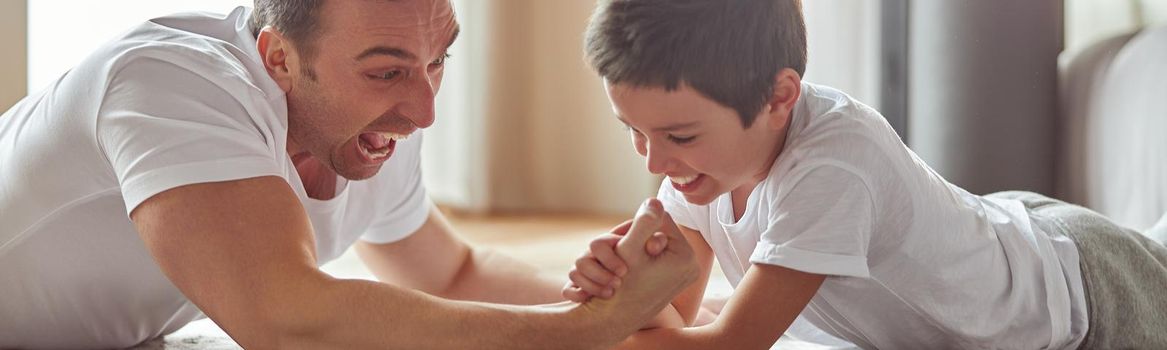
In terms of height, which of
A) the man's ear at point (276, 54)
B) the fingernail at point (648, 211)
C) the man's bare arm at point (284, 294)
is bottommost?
the man's bare arm at point (284, 294)

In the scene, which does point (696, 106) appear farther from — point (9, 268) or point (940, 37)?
point (940, 37)

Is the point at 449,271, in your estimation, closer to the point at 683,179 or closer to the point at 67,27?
the point at 683,179

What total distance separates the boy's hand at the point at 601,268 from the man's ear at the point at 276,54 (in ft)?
1.34

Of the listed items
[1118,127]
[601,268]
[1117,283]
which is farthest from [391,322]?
[1118,127]

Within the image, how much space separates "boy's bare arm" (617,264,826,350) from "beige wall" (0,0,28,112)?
1690mm

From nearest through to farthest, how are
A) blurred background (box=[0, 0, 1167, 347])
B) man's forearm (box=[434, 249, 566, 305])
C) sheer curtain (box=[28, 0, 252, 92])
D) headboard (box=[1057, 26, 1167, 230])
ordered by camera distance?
1. man's forearm (box=[434, 249, 566, 305])
2. headboard (box=[1057, 26, 1167, 230])
3. blurred background (box=[0, 0, 1167, 347])
4. sheer curtain (box=[28, 0, 252, 92])

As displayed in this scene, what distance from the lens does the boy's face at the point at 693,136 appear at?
1.26 metres

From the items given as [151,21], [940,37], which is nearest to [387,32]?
[151,21]

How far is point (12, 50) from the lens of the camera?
8.07 ft

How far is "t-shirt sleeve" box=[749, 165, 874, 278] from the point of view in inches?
49.0

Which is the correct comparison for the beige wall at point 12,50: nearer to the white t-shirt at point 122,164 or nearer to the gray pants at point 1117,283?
the white t-shirt at point 122,164

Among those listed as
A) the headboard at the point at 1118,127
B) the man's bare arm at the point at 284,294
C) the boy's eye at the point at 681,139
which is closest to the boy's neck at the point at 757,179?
the boy's eye at the point at 681,139

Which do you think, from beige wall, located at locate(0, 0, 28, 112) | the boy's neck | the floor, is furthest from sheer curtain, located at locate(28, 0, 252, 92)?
the boy's neck

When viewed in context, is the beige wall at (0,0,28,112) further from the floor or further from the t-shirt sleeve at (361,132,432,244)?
the t-shirt sleeve at (361,132,432,244)
